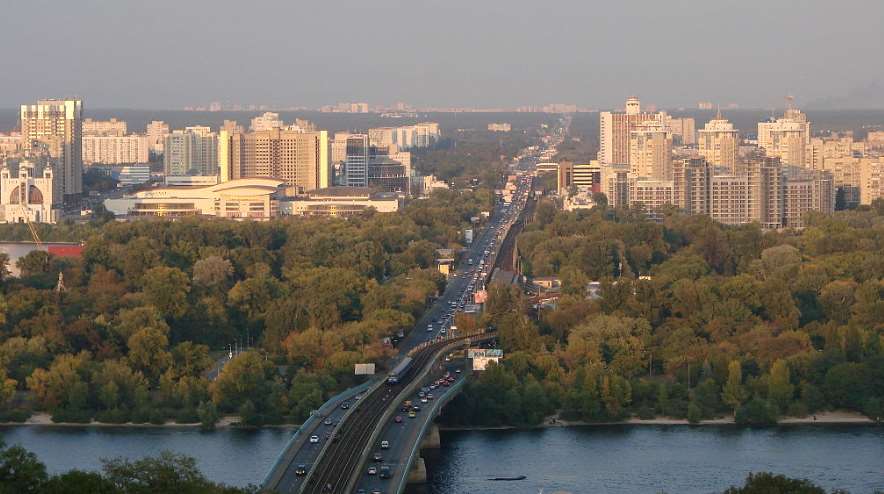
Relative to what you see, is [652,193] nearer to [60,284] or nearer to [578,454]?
[60,284]

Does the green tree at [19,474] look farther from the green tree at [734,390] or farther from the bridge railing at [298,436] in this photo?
the green tree at [734,390]

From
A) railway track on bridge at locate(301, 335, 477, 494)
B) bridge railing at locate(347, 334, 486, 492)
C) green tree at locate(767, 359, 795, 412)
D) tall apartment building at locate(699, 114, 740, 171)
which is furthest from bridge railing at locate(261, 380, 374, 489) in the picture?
tall apartment building at locate(699, 114, 740, 171)

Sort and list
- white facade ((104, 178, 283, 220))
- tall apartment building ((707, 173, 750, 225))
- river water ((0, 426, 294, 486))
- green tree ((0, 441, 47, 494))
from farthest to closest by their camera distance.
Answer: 1. white facade ((104, 178, 283, 220))
2. tall apartment building ((707, 173, 750, 225))
3. river water ((0, 426, 294, 486))
4. green tree ((0, 441, 47, 494))

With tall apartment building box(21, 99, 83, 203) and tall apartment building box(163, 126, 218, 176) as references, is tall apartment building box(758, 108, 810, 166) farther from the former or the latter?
tall apartment building box(21, 99, 83, 203)

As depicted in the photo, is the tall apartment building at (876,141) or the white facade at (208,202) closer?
the white facade at (208,202)

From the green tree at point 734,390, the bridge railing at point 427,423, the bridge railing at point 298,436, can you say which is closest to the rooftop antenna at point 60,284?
the bridge railing at point 298,436

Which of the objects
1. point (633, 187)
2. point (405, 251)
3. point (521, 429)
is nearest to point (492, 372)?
point (521, 429)

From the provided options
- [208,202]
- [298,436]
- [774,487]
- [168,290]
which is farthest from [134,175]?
[774,487]
